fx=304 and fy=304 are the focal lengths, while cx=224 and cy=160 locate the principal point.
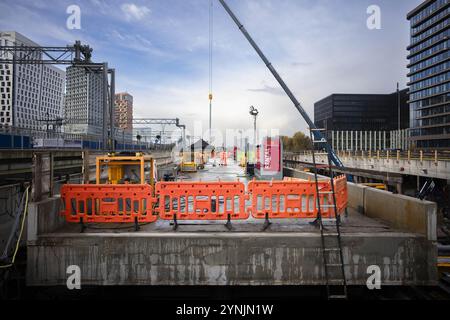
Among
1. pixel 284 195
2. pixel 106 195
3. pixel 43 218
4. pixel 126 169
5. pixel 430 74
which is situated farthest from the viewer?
pixel 430 74

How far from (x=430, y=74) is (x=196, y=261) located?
10116 centimetres

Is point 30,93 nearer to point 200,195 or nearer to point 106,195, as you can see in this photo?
point 106,195

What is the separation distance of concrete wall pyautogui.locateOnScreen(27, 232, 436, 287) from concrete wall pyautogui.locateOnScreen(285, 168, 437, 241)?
35 centimetres

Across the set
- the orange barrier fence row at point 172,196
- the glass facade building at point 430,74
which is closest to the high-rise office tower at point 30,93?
the orange barrier fence row at point 172,196

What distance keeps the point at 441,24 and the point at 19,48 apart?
94.8 metres

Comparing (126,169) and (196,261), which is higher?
(126,169)

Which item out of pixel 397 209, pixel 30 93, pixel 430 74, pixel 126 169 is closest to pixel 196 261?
pixel 126 169

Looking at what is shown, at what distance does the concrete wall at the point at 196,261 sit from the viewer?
5930 mm

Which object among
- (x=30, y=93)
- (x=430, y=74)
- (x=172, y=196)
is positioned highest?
(x=430, y=74)

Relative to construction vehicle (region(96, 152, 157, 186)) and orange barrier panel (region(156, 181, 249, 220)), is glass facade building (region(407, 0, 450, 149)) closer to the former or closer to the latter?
construction vehicle (region(96, 152, 157, 186))

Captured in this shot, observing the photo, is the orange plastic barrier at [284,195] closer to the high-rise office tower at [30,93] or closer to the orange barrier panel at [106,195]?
the orange barrier panel at [106,195]

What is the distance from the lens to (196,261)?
594 centimetres

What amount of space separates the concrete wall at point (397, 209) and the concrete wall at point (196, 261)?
0.35 metres

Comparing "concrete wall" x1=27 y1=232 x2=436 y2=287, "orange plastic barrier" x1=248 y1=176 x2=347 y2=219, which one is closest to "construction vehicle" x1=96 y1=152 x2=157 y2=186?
"concrete wall" x1=27 y1=232 x2=436 y2=287
